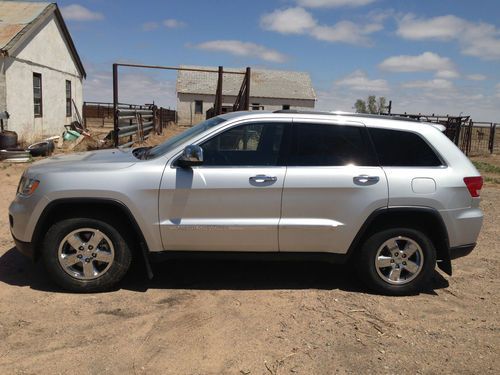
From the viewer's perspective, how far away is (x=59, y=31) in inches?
781

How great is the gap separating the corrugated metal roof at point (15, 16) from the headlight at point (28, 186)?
1186 cm

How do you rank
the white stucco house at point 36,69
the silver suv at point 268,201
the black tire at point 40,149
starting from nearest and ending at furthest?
the silver suv at point 268,201, the black tire at point 40,149, the white stucco house at point 36,69

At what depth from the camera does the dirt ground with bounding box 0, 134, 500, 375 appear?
333 cm

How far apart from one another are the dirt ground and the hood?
1131 millimetres

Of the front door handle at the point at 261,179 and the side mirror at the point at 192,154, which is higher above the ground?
the side mirror at the point at 192,154

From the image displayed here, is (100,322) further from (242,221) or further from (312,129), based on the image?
(312,129)

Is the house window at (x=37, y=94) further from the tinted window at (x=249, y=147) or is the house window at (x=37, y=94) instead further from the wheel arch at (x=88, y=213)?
the tinted window at (x=249, y=147)

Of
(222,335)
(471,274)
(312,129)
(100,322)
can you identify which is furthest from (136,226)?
(471,274)

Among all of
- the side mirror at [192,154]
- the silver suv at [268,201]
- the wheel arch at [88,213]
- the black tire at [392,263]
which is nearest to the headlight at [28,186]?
the silver suv at [268,201]

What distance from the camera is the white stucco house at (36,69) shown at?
14797 mm

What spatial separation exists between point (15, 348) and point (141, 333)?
0.88 m

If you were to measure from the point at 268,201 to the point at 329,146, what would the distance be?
797 mm

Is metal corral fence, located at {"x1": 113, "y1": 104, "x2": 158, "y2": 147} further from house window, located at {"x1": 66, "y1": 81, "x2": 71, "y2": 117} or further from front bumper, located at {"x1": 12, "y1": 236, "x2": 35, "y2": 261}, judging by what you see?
front bumper, located at {"x1": 12, "y1": 236, "x2": 35, "y2": 261}

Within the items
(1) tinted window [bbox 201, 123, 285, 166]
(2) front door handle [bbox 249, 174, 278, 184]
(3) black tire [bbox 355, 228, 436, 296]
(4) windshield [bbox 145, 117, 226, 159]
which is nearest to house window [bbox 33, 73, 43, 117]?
(4) windshield [bbox 145, 117, 226, 159]
